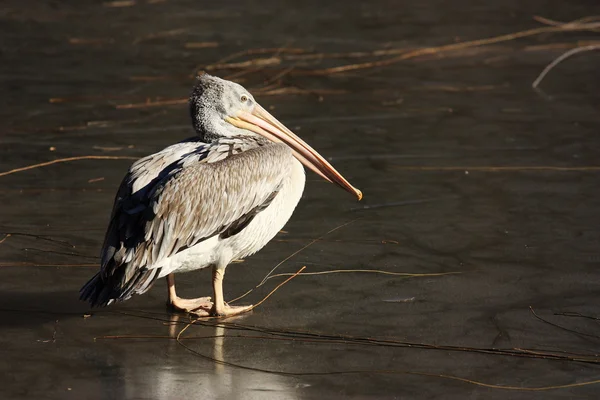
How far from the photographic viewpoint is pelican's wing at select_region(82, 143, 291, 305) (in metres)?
4.49

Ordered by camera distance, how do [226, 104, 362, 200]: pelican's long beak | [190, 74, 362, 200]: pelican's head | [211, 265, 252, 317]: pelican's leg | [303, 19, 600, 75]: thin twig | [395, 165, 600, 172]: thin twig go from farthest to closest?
[303, 19, 600, 75]: thin twig → [395, 165, 600, 172]: thin twig → [226, 104, 362, 200]: pelican's long beak → [190, 74, 362, 200]: pelican's head → [211, 265, 252, 317]: pelican's leg

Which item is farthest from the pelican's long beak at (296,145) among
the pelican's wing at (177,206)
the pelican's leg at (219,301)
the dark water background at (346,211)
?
the pelican's leg at (219,301)

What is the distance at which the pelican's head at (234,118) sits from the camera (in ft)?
16.7

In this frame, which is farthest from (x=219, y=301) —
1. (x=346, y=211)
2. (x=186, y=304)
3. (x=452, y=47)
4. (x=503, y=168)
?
(x=452, y=47)

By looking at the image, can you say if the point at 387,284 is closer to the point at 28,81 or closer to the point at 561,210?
the point at 561,210

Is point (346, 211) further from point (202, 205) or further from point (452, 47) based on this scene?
point (452, 47)

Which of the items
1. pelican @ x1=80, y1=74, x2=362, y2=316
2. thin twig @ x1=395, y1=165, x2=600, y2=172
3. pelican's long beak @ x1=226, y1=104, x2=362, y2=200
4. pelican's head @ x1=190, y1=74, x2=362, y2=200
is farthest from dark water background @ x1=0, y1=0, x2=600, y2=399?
pelican's head @ x1=190, y1=74, x2=362, y2=200

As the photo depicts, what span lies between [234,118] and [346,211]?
4.59 feet

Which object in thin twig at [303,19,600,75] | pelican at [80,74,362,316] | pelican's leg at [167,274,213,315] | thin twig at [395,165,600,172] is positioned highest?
pelican at [80,74,362,316]

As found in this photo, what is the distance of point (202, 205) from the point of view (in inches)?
185

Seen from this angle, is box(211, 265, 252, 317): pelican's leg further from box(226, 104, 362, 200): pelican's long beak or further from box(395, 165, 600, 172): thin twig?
box(395, 165, 600, 172): thin twig

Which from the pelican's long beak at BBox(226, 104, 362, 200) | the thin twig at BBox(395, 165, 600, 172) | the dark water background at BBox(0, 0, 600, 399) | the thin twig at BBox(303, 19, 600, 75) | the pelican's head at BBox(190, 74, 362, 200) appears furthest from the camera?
the thin twig at BBox(303, 19, 600, 75)

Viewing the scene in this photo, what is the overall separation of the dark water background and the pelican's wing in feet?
0.96

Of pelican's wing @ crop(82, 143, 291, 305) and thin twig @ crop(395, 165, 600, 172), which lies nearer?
pelican's wing @ crop(82, 143, 291, 305)
